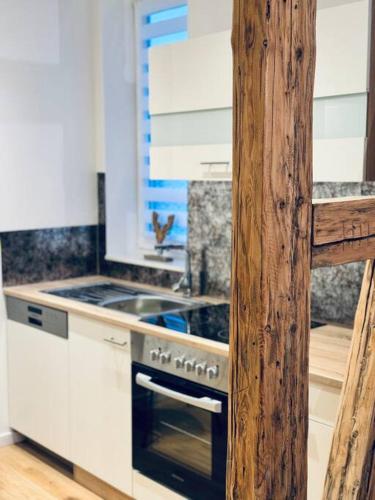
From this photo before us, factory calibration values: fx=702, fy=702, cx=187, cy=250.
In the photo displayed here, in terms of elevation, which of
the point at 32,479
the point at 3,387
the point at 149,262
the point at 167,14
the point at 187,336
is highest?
the point at 167,14

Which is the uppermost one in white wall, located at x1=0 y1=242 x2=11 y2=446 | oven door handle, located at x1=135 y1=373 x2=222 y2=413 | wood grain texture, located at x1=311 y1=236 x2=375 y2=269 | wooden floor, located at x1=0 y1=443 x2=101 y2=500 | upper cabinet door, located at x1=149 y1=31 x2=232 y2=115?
upper cabinet door, located at x1=149 y1=31 x2=232 y2=115

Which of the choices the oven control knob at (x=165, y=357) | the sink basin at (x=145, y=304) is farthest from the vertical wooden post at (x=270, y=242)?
the sink basin at (x=145, y=304)

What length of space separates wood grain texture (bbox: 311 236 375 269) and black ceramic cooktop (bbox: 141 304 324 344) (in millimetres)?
947

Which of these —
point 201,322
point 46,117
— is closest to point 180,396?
point 201,322

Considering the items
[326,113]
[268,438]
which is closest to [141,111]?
[326,113]

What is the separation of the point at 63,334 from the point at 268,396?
2.04 metres

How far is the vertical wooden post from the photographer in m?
1.35

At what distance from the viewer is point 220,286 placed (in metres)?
3.36

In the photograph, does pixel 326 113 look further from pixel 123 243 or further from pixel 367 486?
pixel 123 243

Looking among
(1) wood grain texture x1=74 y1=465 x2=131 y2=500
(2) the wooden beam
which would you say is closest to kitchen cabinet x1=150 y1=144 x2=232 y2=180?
(2) the wooden beam

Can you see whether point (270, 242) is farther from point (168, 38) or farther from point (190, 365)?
point (168, 38)

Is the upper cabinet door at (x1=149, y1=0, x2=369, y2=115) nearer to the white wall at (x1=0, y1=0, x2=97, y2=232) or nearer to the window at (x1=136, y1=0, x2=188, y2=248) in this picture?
the window at (x1=136, y1=0, x2=188, y2=248)

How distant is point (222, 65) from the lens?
275 cm

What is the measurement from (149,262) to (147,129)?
31.2 inches
